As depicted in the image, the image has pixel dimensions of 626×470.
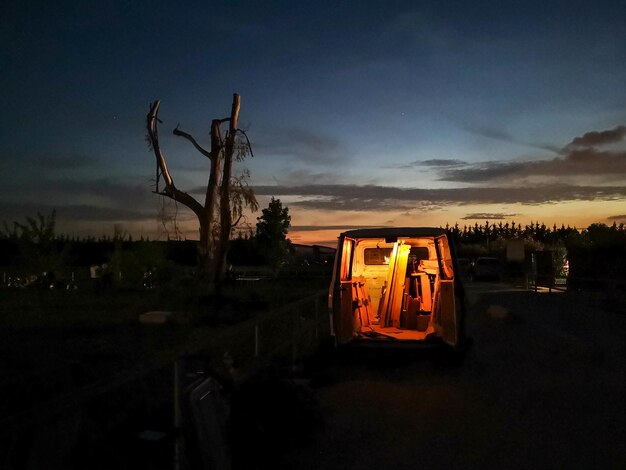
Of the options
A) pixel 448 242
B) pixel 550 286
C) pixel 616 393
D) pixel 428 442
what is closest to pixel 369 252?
pixel 448 242

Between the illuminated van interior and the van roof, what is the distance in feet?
0.25

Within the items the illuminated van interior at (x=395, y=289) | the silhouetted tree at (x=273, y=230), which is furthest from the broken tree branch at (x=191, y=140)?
the silhouetted tree at (x=273, y=230)

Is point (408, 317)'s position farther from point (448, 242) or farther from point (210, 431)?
point (210, 431)

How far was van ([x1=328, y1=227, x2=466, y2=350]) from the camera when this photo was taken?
10.4 metres

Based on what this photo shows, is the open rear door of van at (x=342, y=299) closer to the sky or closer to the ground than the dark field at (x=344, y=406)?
closer to the sky

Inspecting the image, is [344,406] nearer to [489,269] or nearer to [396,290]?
[396,290]

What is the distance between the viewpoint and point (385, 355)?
10.4m

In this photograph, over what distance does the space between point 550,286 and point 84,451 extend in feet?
97.8

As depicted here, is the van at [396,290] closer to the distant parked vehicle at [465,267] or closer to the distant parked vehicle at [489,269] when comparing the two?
the distant parked vehicle at [489,269]

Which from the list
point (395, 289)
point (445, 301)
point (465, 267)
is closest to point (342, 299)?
point (445, 301)

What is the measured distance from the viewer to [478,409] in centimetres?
799

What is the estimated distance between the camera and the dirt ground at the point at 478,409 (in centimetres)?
616

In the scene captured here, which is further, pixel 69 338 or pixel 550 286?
pixel 550 286

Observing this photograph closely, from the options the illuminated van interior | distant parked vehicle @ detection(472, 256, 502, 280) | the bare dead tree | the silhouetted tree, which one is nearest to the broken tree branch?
the bare dead tree
